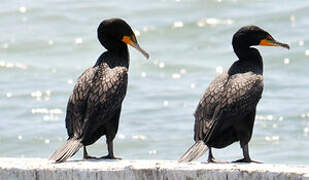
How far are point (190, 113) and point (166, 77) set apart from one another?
7.59 ft

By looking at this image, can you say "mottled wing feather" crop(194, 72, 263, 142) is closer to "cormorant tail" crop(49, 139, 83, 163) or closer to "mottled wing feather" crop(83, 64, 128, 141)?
"mottled wing feather" crop(83, 64, 128, 141)

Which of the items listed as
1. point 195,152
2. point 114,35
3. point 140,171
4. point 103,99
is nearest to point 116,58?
point 114,35

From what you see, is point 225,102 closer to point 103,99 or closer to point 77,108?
point 103,99

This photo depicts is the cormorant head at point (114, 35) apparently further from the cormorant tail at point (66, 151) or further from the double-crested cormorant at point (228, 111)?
the cormorant tail at point (66, 151)

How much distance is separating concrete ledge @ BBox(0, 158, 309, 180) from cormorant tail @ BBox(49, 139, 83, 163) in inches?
5.5

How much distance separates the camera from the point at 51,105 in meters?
18.6

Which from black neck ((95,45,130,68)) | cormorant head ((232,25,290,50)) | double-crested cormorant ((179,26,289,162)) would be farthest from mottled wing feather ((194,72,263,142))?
black neck ((95,45,130,68))

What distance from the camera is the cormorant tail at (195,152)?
8.62m

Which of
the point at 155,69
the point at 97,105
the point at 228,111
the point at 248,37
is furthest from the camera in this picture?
the point at 155,69

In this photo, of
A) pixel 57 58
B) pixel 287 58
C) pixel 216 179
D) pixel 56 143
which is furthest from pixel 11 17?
pixel 216 179

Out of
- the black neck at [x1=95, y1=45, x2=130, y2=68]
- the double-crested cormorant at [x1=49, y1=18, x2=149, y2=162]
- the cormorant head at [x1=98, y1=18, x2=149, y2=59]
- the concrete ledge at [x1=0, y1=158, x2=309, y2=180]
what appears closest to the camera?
the concrete ledge at [x1=0, y1=158, x2=309, y2=180]

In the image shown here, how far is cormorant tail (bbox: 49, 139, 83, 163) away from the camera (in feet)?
28.2

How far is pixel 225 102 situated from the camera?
355 inches

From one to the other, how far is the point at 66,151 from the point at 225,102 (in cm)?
127
